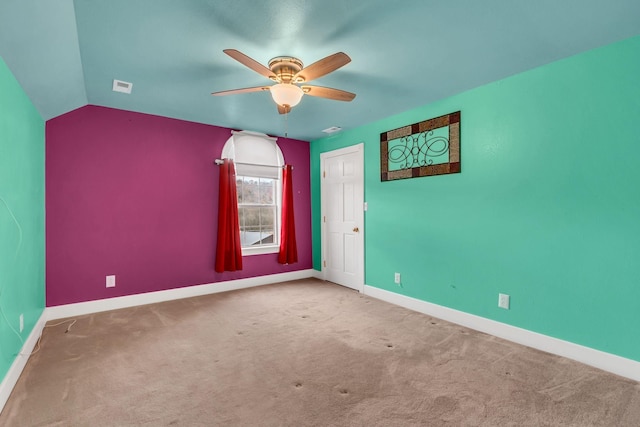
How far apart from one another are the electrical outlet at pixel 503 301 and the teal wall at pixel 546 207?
0.05 m

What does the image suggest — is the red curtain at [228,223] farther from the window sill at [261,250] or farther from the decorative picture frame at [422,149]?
the decorative picture frame at [422,149]

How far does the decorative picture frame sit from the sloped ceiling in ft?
1.39

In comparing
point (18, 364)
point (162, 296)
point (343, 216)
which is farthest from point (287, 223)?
point (18, 364)

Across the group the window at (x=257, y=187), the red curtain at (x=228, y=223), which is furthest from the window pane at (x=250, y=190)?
the red curtain at (x=228, y=223)

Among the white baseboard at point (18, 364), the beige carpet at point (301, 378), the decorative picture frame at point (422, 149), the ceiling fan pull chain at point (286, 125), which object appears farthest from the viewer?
the ceiling fan pull chain at point (286, 125)

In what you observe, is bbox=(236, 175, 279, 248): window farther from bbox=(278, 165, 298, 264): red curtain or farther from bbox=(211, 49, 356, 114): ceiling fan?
bbox=(211, 49, 356, 114): ceiling fan

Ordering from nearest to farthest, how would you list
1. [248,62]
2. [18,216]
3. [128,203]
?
[248,62] → [18,216] → [128,203]

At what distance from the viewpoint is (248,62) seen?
2.02m

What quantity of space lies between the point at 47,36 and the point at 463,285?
3.92 m

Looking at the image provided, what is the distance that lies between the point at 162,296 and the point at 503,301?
3.91 m

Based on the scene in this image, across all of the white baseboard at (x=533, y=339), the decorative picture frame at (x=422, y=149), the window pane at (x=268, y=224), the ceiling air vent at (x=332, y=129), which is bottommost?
the white baseboard at (x=533, y=339)

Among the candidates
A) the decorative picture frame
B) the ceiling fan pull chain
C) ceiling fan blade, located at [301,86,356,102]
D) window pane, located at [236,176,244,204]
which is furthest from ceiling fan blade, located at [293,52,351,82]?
window pane, located at [236,176,244,204]

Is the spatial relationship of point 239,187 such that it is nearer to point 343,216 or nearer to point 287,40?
point 343,216

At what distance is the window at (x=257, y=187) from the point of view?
4585 mm
